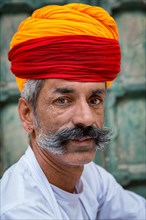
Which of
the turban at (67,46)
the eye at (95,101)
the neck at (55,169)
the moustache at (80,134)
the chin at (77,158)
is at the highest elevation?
the turban at (67,46)

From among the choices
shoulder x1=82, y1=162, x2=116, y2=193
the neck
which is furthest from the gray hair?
shoulder x1=82, y1=162, x2=116, y2=193

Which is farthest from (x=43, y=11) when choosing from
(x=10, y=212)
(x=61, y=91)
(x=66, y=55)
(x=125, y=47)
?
(x=125, y=47)

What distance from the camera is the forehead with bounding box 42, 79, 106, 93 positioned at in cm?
182

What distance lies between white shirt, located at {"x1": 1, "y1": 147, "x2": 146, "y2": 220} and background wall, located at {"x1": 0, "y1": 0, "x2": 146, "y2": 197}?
1.74 feet

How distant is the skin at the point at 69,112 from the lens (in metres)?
1.82

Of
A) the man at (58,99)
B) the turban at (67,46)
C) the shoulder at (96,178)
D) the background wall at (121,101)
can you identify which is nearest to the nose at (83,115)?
the man at (58,99)

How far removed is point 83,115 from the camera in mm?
1806

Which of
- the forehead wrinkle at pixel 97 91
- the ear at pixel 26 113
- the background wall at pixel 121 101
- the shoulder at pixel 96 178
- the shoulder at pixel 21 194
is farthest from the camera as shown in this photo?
the background wall at pixel 121 101

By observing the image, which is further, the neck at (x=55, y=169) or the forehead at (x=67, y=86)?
the neck at (x=55, y=169)

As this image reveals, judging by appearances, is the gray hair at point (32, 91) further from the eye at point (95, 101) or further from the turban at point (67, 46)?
the eye at point (95, 101)

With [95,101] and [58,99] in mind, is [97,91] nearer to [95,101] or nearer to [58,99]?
[95,101]

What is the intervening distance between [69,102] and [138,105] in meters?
1.12

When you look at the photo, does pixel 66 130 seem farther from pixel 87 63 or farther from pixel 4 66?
pixel 4 66

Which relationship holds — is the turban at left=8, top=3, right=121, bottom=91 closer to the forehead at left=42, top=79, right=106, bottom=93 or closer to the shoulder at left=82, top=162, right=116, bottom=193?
the forehead at left=42, top=79, right=106, bottom=93
